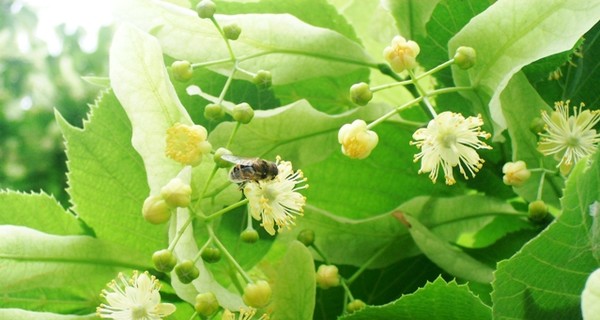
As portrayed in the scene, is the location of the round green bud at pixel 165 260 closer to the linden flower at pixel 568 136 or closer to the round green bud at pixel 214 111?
the round green bud at pixel 214 111

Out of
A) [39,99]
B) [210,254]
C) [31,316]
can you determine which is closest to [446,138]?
[210,254]

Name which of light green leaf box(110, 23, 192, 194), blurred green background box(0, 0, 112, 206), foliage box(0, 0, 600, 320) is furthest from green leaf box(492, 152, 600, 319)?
blurred green background box(0, 0, 112, 206)

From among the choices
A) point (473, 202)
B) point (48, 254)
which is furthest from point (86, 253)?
point (473, 202)

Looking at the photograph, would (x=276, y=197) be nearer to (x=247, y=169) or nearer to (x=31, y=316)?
(x=247, y=169)

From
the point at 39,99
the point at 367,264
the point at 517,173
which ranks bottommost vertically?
the point at 39,99

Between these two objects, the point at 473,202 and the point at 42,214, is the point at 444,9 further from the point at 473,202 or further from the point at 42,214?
the point at 42,214

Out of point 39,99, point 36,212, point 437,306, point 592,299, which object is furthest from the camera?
point 39,99
